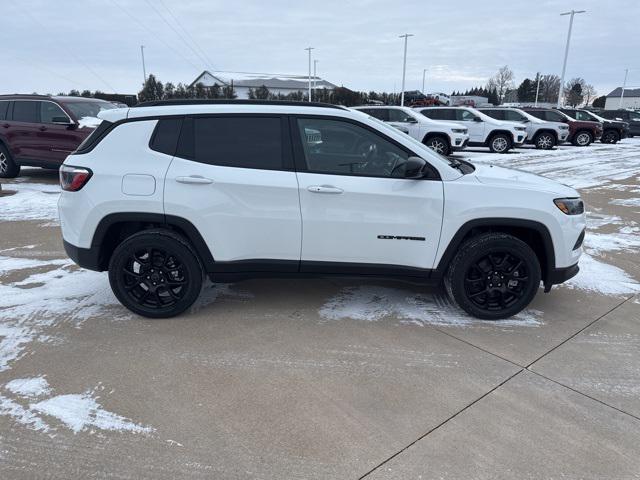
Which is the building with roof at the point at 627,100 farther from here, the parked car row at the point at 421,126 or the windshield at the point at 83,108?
the windshield at the point at 83,108

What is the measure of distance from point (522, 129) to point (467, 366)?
16.5 meters

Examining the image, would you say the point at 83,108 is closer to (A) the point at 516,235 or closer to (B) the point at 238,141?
(B) the point at 238,141

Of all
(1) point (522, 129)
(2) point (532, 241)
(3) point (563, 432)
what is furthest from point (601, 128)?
(3) point (563, 432)

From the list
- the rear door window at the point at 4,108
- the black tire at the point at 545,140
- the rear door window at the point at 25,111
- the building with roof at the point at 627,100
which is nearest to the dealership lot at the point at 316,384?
the rear door window at the point at 25,111

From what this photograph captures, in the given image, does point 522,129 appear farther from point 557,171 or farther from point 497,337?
point 497,337

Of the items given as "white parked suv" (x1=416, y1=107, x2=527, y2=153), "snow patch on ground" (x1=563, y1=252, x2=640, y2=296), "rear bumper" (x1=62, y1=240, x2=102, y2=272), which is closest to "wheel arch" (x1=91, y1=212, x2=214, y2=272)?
"rear bumper" (x1=62, y1=240, x2=102, y2=272)

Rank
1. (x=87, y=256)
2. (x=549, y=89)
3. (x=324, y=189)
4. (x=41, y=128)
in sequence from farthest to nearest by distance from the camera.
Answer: (x=549, y=89) < (x=41, y=128) < (x=87, y=256) < (x=324, y=189)

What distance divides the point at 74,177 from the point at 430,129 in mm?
13334

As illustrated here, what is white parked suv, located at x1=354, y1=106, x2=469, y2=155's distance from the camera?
15500mm

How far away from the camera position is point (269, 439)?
8.57ft

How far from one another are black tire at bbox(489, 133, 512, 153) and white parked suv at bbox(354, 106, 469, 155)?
2.49 meters

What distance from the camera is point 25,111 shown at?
32.8ft

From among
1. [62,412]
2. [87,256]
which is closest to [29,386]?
[62,412]

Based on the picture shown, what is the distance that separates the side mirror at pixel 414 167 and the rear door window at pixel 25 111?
917 cm
